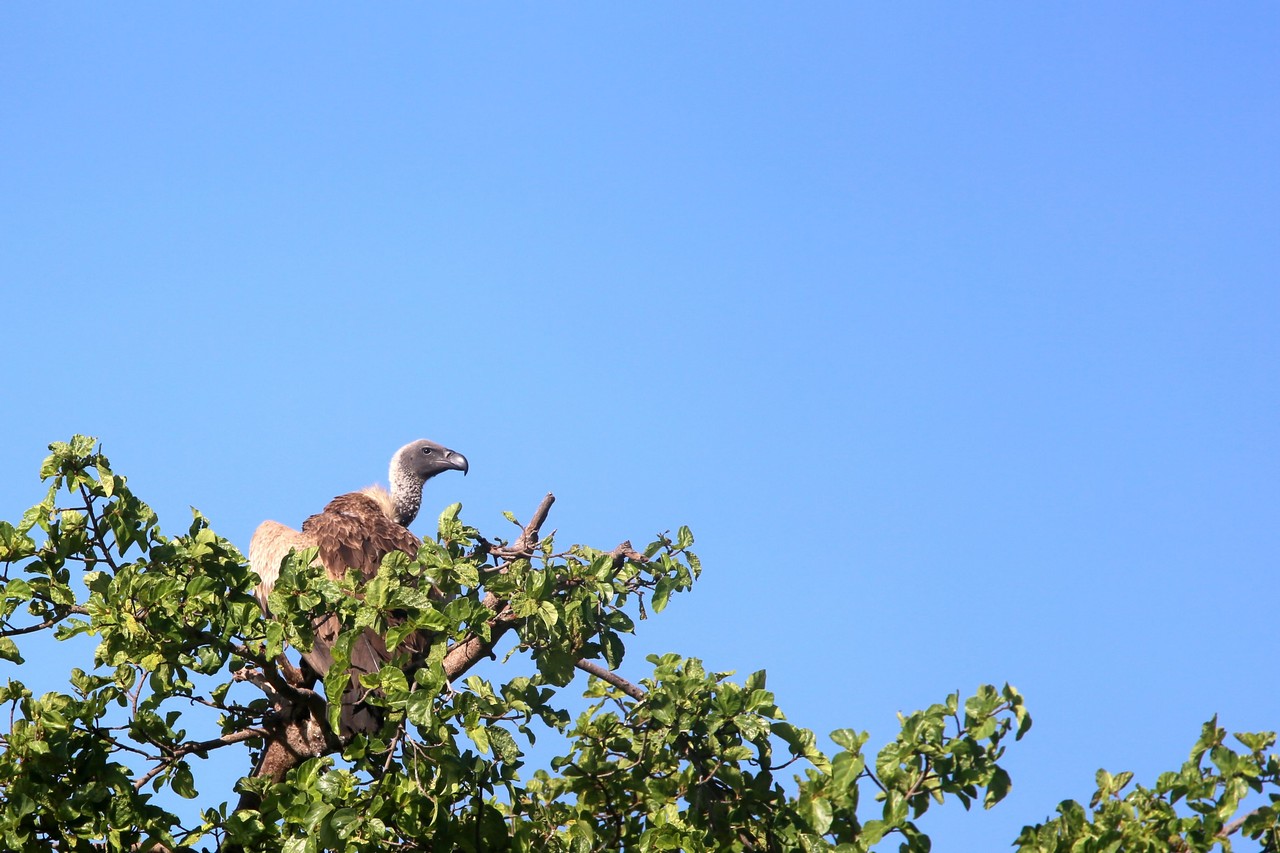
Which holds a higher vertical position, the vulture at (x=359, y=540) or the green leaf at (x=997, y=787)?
the vulture at (x=359, y=540)

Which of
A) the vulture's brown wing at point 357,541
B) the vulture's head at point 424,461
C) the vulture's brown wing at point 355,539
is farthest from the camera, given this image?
the vulture's head at point 424,461

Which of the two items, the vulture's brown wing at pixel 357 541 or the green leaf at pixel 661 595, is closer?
the green leaf at pixel 661 595

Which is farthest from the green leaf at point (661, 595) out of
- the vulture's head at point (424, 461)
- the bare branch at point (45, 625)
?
the vulture's head at point (424, 461)

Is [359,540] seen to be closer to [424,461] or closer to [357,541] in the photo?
[357,541]

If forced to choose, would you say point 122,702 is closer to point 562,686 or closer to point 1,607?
point 1,607

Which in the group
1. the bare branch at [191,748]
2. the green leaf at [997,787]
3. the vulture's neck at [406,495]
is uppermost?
the vulture's neck at [406,495]

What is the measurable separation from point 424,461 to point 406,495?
0.34 m

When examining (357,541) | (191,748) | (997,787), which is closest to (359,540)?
(357,541)

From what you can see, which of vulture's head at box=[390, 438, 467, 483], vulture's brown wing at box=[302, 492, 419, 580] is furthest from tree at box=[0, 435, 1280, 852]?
vulture's head at box=[390, 438, 467, 483]

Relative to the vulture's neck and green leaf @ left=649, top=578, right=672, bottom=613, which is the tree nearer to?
green leaf @ left=649, top=578, right=672, bottom=613

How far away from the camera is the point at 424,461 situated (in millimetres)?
11555

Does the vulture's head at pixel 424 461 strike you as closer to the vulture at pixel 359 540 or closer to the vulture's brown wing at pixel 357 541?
the vulture at pixel 359 540

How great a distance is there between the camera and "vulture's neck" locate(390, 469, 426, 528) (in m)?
11.6

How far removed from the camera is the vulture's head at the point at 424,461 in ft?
37.6
